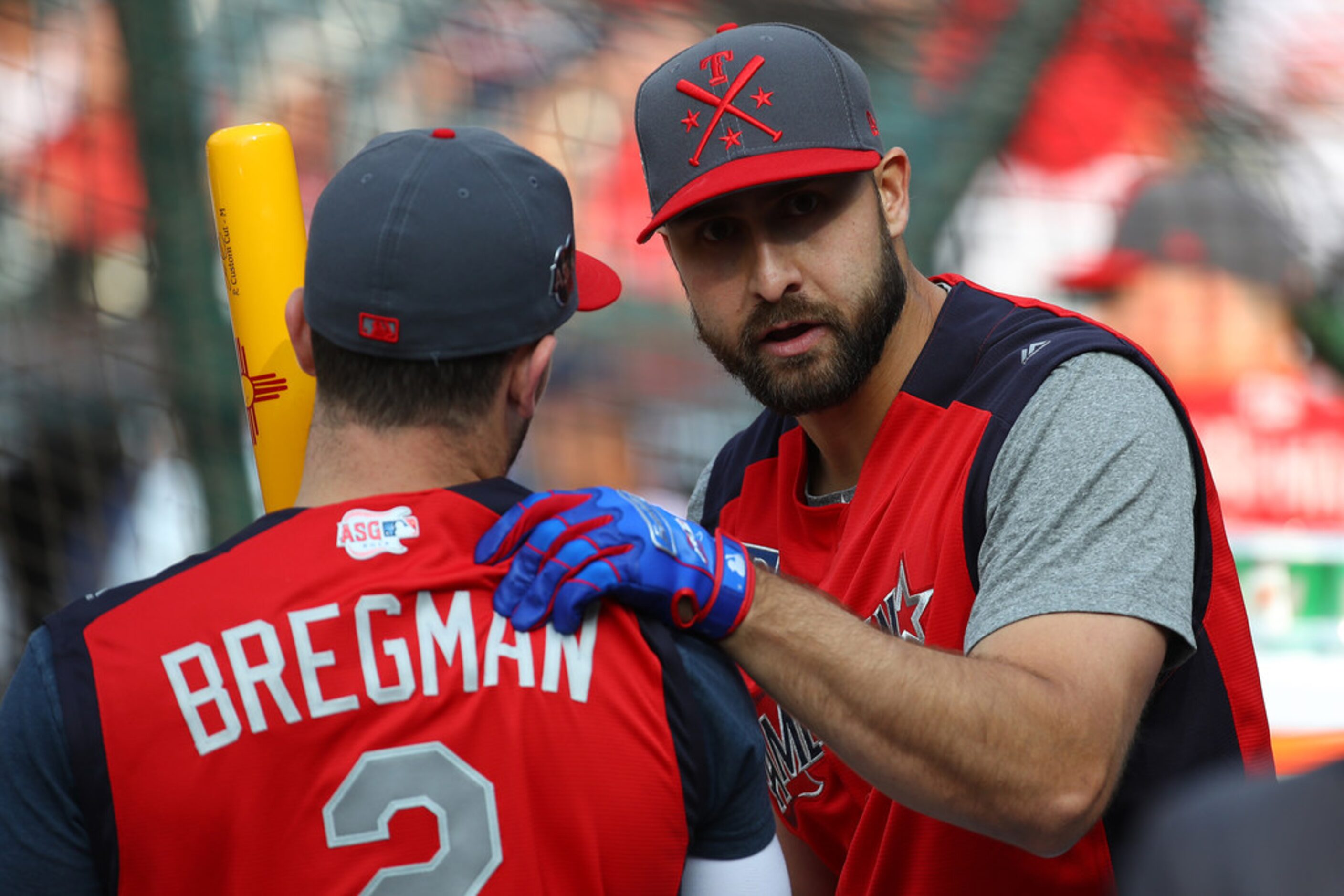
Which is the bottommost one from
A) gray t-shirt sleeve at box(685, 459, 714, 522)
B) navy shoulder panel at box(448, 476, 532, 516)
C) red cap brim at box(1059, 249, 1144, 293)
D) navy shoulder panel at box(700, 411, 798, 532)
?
red cap brim at box(1059, 249, 1144, 293)

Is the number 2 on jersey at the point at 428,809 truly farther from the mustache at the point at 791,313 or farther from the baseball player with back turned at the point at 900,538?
the mustache at the point at 791,313

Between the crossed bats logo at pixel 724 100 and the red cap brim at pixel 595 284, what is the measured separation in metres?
0.36

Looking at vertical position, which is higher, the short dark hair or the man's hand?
the short dark hair

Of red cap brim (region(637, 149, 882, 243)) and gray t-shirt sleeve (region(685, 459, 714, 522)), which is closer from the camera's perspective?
red cap brim (region(637, 149, 882, 243))

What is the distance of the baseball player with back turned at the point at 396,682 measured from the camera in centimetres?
121

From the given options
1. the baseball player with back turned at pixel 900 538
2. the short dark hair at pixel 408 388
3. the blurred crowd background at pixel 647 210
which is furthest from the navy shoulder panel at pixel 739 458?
the blurred crowd background at pixel 647 210

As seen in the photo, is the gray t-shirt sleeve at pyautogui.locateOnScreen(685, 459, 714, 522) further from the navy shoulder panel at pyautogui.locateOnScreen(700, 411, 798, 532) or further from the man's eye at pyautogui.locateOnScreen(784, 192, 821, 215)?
the man's eye at pyautogui.locateOnScreen(784, 192, 821, 215)

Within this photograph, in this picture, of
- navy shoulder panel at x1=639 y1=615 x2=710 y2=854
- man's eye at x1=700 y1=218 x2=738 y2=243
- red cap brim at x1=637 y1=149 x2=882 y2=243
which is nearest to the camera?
navy shoulder panel at x1=639 y1=615 x2=710 y2=854

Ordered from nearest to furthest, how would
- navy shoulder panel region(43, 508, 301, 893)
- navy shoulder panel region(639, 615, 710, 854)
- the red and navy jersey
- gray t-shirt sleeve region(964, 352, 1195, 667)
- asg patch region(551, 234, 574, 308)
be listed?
navy shoulder panel region(43, 508, 301, 893) → navy shoulder panel region(639, 615, 710, 854) → asg patch region(551, 234, 574, 308) → gray t-shirt sleeve region(964, 352, 1195, 667) → the red and navy jersey

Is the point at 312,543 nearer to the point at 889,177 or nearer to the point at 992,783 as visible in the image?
the point at 992,783

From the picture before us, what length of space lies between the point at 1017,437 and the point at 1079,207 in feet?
12.2

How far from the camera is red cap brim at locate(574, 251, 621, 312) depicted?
Result: 1.65m

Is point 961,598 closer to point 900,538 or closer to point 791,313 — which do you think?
point 900,538

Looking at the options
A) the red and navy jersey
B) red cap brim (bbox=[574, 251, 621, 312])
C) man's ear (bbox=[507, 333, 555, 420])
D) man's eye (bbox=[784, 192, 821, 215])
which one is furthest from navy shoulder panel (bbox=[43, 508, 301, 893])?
man's eye (bbox=[784, 192, 821, 215])
